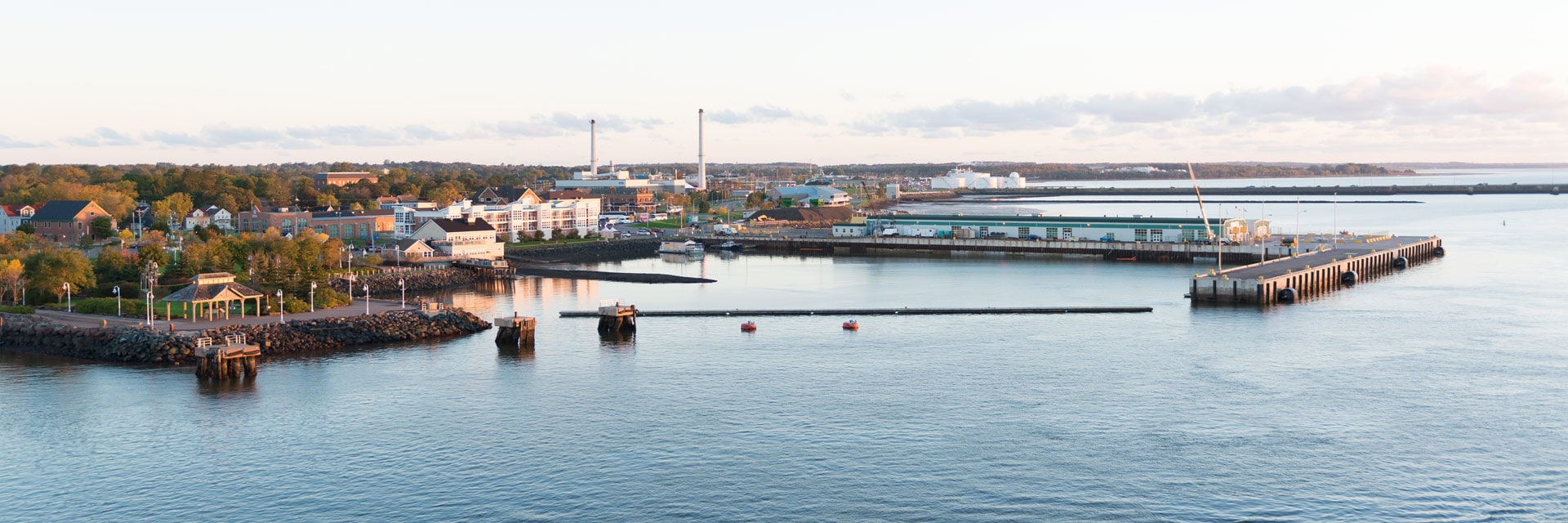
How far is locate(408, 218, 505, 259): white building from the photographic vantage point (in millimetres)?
56469

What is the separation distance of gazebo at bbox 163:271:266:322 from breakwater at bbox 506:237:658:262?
26447 mm


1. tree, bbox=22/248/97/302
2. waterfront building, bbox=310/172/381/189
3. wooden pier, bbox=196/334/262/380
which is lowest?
wooden pier, bbox=196/334/262/380

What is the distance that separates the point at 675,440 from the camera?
21.0 meters

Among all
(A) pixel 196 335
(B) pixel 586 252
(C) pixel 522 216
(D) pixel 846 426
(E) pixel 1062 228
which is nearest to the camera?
(D) pixel 846 426

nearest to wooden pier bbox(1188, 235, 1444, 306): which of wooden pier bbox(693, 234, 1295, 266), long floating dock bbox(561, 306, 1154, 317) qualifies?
Answer: wooden pier bbox(693, 234, 1295, 266)

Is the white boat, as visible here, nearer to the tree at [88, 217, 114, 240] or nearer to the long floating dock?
the tree at [88, 217, 114, 240]

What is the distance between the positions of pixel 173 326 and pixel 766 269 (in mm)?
30324

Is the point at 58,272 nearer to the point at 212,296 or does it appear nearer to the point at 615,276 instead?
the point at 212,296

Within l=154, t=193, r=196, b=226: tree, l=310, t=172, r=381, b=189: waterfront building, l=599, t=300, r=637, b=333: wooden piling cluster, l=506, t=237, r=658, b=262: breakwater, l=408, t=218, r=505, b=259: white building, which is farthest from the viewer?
l=310, t=172, r=381, b=189: waterfront building

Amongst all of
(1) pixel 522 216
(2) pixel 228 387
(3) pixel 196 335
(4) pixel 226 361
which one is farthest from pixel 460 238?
(2) pixel 228 387

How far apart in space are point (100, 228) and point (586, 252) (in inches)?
903

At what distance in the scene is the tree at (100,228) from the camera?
2367 inches

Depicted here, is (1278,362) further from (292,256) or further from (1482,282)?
(292,256)

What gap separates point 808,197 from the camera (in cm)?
12438
